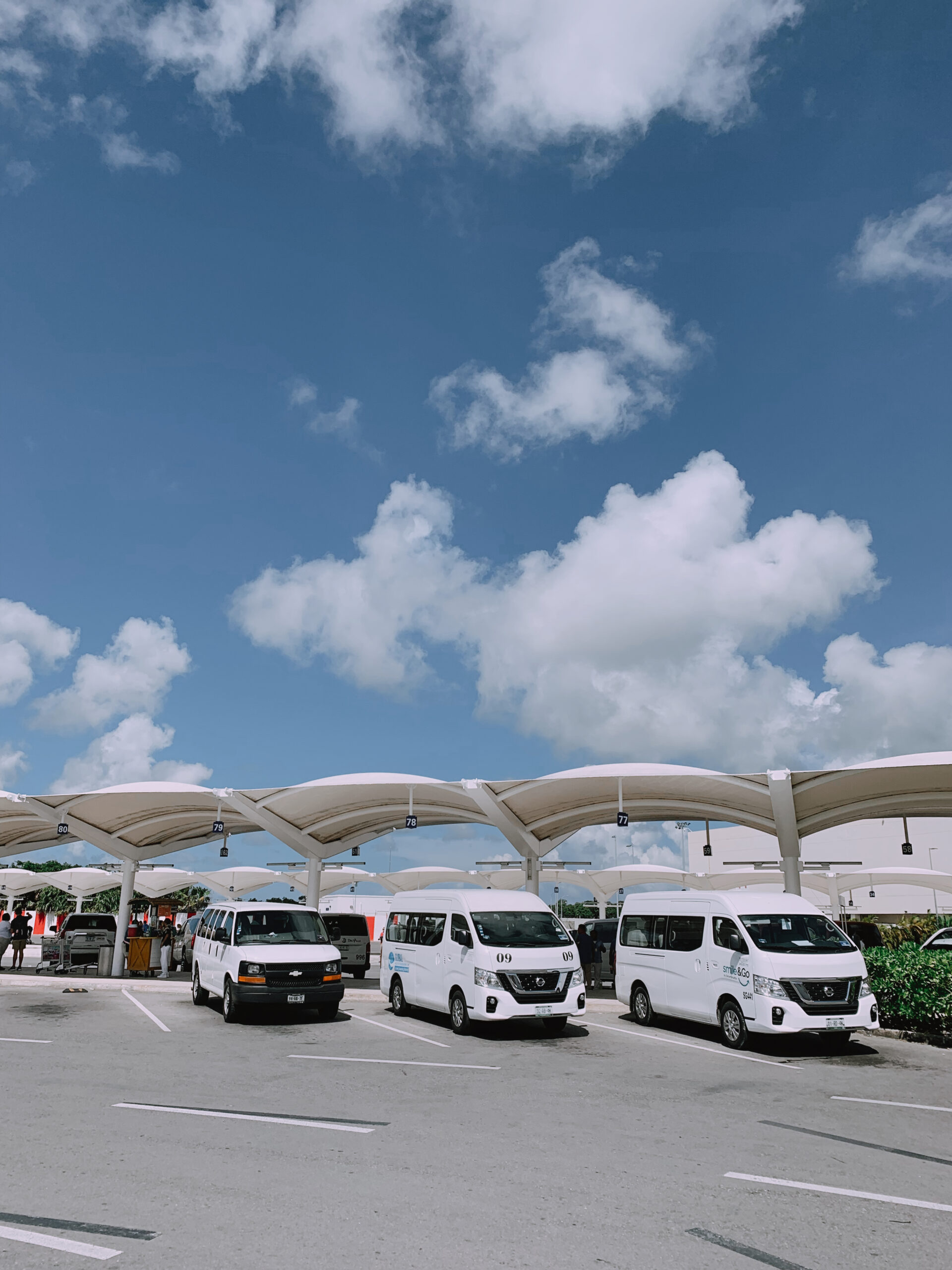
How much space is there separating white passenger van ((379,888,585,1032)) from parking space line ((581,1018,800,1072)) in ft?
3.09

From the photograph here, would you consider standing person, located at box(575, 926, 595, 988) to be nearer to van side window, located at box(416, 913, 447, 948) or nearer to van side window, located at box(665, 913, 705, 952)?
van side window, located at box(416, 913, 447, 948)

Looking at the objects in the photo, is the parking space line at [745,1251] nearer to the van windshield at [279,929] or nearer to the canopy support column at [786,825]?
the van windshield at [279,929]

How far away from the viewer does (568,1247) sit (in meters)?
5.10

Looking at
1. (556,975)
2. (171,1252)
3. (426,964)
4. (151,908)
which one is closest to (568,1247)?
(171,1252)

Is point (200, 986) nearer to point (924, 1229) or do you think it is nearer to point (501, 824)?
point (501, 824)

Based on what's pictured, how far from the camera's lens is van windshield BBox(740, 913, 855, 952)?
13.3m

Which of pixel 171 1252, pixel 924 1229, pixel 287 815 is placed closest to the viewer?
pixel 171 1252

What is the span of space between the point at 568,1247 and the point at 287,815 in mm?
21645

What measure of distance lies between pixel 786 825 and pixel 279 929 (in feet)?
37.0

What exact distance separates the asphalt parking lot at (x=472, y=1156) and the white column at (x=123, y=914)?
1322 cm

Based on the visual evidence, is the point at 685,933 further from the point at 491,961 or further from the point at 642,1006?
the point at 491,961

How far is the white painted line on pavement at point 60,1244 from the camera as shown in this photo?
195 inches

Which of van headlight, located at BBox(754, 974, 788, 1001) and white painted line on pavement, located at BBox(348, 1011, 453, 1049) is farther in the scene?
white painted line on pavement, located at BBox(348, 1011, 453, 1049)

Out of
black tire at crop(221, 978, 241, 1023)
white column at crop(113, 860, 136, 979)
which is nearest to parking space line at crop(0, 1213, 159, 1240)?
black tire at crop(221, 978, 241, 1023)
